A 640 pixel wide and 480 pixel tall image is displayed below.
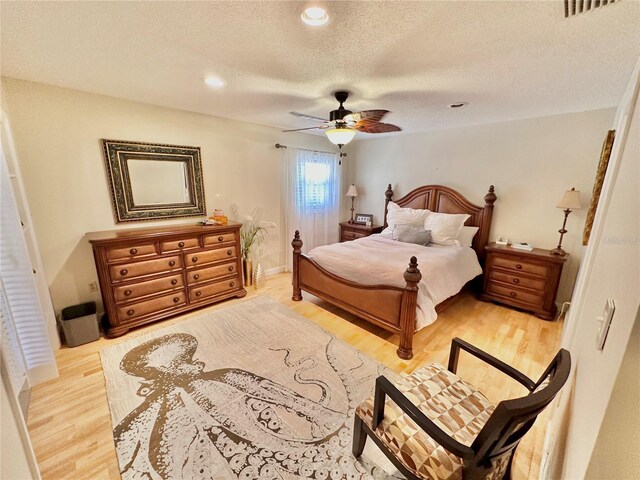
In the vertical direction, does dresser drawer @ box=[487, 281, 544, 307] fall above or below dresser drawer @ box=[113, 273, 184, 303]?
below

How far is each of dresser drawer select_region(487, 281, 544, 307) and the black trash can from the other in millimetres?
4503

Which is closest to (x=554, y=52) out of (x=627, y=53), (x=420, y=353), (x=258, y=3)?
(x=627, y=53)

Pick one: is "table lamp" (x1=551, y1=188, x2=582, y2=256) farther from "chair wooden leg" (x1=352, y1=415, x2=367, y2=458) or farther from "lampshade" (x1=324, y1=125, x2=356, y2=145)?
"chair wooden leg" (x1=352, y1=415, x2=367, y2=458)

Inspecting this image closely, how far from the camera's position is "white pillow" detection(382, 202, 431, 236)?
398cm

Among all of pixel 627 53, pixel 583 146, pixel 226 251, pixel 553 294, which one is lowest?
pixel 553 294

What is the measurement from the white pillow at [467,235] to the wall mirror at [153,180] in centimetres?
357

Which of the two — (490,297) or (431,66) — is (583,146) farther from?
(431,66)

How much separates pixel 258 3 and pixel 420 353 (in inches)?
108

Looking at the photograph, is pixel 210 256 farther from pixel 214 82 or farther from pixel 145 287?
pixel 214 82

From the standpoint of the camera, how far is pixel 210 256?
10.4ft

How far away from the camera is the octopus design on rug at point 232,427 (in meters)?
1.44

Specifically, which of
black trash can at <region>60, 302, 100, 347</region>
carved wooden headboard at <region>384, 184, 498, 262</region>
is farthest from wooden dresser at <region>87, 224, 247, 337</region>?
carved wooden headboard at <region>384, 184, 498, 262</region>

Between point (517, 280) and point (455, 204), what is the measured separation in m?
1.32

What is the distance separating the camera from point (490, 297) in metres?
3.38
